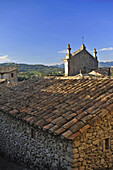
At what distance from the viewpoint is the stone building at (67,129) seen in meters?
5.33

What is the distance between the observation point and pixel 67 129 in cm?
532

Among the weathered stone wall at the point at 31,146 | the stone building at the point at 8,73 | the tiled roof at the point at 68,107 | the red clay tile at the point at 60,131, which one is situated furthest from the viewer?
the stone building at the point at 8,73

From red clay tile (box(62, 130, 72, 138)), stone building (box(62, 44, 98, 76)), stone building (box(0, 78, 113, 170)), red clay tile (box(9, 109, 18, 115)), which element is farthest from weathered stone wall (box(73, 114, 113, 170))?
stone building (box(62, 44, 98, 76))

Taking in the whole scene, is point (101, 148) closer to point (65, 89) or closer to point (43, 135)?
point (43, 135)

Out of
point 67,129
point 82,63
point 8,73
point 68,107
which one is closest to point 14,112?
point 68,107

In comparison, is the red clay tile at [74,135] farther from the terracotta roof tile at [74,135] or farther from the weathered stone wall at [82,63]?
the weathered stone wall at [82,63]

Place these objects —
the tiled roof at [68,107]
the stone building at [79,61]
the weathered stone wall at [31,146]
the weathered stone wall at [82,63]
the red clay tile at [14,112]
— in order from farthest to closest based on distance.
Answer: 1. the weathered stone wall at [82,63]
2. the stone building at [79,61]
3. the red clay tile at [14,112]
4. the weathered stone wall at [31,146]
5. the tiled roof at [68,107]

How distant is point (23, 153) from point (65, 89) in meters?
3.49

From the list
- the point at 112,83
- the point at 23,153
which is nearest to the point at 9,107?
the point at 23,153

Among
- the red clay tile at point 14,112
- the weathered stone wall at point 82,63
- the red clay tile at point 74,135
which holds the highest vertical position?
the weathered stone wall at point 82,63

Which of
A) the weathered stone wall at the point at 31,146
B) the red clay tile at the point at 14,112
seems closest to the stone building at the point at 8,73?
the weathered stone wall at the point at 31,146

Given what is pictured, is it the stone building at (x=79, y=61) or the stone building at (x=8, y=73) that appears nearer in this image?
the stone building at (x=79, y=61)

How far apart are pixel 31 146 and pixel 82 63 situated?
597 inches

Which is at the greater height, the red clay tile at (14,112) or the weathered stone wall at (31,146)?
the red clay tile at (14,112)
